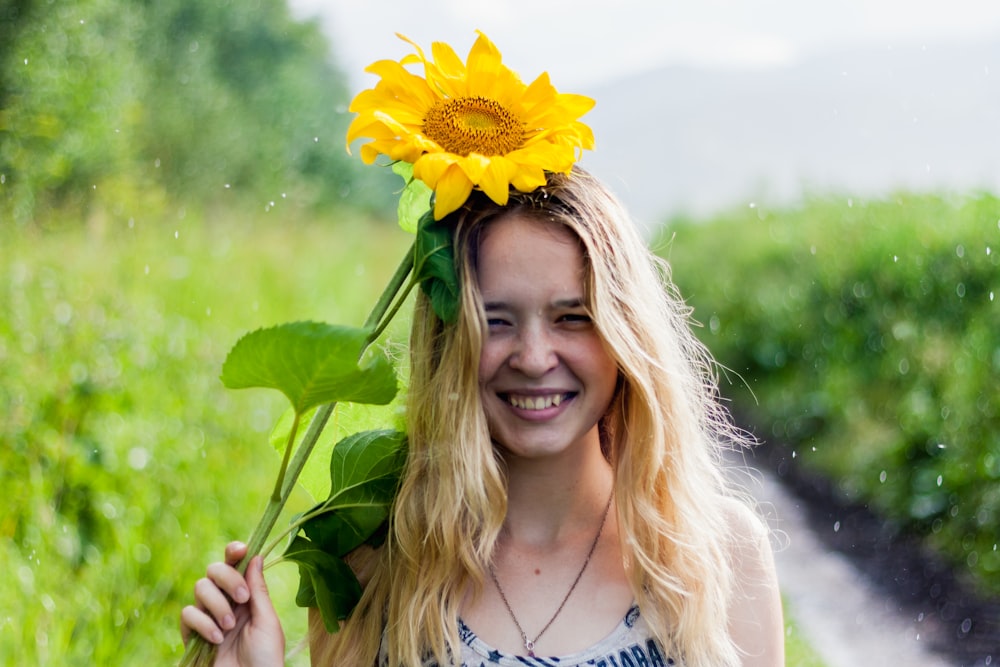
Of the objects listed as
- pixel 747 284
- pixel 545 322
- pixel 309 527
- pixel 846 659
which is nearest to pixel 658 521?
pixel 545 322

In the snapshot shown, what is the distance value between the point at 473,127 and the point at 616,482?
24.7 inches

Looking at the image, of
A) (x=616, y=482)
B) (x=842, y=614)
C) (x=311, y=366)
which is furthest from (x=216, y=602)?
(x=842, y=614)

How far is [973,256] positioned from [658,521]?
4616 mm

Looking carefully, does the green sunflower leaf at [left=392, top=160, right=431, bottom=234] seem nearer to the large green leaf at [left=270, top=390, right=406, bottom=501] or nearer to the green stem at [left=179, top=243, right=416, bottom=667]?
the green stem at [left=179, top=243, right=416, bottom=667]

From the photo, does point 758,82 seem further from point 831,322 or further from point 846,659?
point 846,659

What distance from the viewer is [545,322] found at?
1.55 metres

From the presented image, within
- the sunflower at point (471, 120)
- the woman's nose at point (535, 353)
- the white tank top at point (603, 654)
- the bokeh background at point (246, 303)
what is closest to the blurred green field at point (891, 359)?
the bokeh background at point (246, 303)

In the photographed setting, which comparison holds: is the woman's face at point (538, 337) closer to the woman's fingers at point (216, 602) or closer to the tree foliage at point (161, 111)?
the woman's fingers at point (216, 602)

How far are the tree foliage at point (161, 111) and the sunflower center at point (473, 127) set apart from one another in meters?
3.17

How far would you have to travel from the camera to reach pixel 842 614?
15.4 ft

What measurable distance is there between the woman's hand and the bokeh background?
29.7 inches

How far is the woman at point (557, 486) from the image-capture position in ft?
5.08

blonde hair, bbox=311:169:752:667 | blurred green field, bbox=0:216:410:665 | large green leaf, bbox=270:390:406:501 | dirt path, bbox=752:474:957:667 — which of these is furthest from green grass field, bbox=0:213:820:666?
large green leaf, bbox=270:390:406:501

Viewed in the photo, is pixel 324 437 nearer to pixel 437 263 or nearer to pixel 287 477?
pixel 287 477
